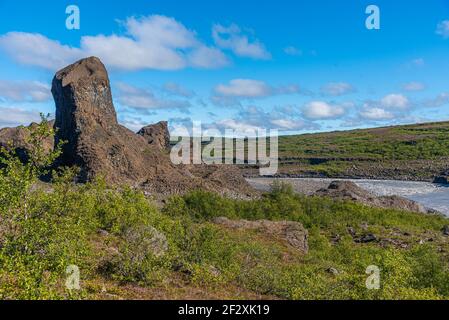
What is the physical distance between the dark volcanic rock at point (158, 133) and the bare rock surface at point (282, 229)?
4921 centimetres

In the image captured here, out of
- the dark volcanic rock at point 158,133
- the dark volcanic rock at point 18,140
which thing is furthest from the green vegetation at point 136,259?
the dark volcanic rock at point 158,133

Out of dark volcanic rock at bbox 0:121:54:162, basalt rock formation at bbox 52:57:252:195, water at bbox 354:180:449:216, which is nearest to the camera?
basalt rock formation at bbox 52:57:252:195

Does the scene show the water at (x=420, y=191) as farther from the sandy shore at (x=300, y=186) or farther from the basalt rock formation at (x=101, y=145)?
the basalt rock formation at (x=101, y=145)

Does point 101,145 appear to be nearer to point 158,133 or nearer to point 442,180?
point 158,133

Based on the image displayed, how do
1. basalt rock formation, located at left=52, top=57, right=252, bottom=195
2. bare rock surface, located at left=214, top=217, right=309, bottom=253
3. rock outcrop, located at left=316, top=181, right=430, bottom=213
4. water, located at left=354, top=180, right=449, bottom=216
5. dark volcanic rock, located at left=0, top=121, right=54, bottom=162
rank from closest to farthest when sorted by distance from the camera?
bare rock surface, located at left=214, top=217, right=309, bottom=253
basalt rock formation, located at left=52, top=57, right=252, bottom=195
dark volcanic rock, located at left=0, top=121, right=54, bottom=162
rock outcrop, located at left=316, top=181, right=430, bottom=213
water, located at left=354, top=180, right=449, bottom=216

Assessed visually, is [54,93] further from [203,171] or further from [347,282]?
[347,282]

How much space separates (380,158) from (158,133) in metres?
93.4

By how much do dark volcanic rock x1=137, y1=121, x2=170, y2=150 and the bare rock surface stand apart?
49.2 metres

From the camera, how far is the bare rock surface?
124 ft

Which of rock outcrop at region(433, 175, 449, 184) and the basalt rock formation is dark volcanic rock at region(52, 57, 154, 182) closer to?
the basalt rock formation

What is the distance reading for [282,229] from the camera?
134 ft

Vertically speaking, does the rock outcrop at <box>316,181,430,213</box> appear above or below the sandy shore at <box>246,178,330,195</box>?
below

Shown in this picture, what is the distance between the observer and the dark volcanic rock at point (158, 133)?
89.4 metres

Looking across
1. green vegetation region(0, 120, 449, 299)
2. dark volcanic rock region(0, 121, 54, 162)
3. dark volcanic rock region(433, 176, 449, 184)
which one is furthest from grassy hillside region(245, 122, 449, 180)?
green vegetation region(0, 120, 449, 299)
